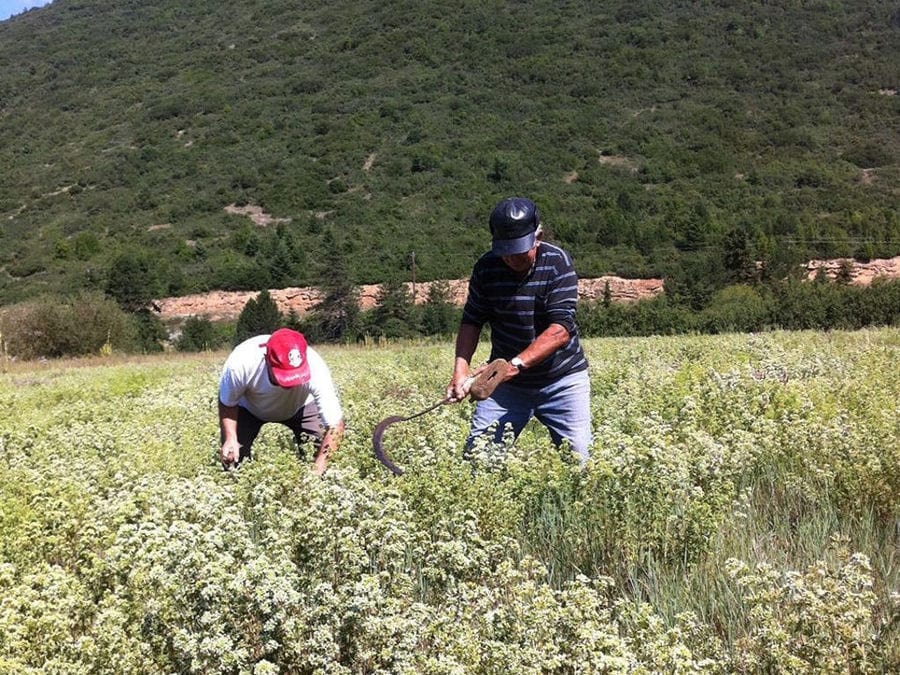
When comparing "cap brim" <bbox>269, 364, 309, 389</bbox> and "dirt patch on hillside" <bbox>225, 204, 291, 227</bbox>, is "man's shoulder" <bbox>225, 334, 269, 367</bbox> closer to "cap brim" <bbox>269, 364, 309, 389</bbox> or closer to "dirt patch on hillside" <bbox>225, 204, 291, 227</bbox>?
"cap brim" <bbox>269, 364, 309, 389</bbox>

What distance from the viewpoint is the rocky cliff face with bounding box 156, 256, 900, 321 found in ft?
160

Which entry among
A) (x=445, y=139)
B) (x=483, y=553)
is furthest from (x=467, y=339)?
(x=445, y=139)

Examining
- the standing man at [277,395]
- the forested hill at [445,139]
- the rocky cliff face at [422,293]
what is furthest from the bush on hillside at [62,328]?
the standing man at [277,395]

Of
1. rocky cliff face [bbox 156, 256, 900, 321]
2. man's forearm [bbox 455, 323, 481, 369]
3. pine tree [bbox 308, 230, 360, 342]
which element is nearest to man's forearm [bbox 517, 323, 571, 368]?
man's forearm [bbox 455, 323, 481, 369]

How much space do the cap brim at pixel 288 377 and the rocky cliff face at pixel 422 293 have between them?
139 feet

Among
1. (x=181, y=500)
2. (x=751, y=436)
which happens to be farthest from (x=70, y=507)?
(x=751, y=436)

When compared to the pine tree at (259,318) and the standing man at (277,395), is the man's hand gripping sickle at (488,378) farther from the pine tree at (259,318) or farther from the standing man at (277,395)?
the pine tree at (259,318)

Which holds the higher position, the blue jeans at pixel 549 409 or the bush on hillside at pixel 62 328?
the blue jeans at pixel 549 409

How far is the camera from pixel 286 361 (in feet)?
17.0

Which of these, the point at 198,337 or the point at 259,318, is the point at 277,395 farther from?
the point at 198,337

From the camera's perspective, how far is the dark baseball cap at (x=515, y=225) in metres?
4.38

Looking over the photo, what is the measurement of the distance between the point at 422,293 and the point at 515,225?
45483 millimetres

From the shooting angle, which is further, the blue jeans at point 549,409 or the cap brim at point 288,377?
the cap brim at point 288,377

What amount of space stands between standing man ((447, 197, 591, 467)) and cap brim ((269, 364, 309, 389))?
1.14 metres
